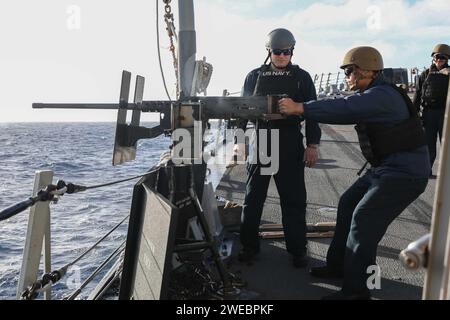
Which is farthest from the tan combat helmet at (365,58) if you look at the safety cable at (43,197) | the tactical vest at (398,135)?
the safety cable at (43,197)

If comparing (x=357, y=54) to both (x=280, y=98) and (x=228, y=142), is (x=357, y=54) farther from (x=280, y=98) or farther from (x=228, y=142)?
(x=228, y=142)

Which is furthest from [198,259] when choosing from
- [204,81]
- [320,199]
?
[320,199]

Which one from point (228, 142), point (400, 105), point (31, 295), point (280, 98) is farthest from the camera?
point (228, 142)

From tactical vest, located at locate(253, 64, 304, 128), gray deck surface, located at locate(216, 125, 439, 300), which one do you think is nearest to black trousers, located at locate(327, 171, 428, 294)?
gray deck surface, located at locate(216, 125, 439, 300)

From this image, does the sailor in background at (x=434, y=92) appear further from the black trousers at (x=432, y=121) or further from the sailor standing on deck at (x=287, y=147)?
the sailor standing on deck at (x=287, y=147)

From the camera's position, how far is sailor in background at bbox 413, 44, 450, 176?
6.76 meters

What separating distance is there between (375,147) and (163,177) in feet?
5.46

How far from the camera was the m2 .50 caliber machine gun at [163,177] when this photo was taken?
3.11 meters

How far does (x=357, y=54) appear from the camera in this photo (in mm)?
3303

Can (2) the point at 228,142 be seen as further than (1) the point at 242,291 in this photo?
Yes

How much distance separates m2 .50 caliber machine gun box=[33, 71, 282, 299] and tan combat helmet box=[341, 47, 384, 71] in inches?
25.5

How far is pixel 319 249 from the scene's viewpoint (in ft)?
15.3

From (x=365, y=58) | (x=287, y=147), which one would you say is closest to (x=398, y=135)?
(x=365, y=58)
